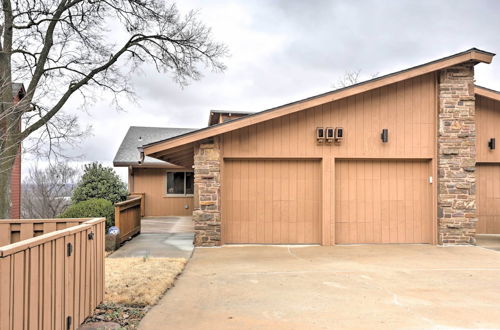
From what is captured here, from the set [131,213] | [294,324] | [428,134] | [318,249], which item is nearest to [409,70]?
[428,134]

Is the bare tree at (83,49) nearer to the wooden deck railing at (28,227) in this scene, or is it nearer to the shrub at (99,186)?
the shrub at (99,186)

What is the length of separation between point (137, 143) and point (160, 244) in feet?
33.9

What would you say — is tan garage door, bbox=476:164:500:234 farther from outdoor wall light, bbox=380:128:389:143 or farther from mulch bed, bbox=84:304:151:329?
mulch bed, bbox=84:304:151:329

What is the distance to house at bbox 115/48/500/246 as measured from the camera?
892 cm

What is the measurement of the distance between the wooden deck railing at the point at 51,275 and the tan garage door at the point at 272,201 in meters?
4.73

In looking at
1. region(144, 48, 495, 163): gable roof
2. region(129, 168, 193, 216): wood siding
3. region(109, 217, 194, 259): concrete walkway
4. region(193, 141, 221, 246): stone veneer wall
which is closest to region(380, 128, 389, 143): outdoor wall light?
region(144, 48, 495, 163): gable roof

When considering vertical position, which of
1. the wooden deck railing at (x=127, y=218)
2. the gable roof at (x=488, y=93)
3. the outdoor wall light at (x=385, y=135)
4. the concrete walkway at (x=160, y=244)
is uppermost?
the gable roof at (x=488, y=93)

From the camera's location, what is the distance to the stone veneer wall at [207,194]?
866 cm

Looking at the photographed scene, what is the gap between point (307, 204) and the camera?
9.13m

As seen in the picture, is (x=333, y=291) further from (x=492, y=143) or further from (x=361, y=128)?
(x=492, y=143)

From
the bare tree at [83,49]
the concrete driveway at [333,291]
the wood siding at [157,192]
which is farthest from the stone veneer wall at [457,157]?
the wood siding at [157,192]

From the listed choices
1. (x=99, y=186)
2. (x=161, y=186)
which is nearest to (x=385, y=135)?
(x=99, y=186)

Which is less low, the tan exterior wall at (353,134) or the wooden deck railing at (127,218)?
the tan exterior wall at (353,134)

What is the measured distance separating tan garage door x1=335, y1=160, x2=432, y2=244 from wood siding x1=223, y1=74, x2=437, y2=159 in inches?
15.1
